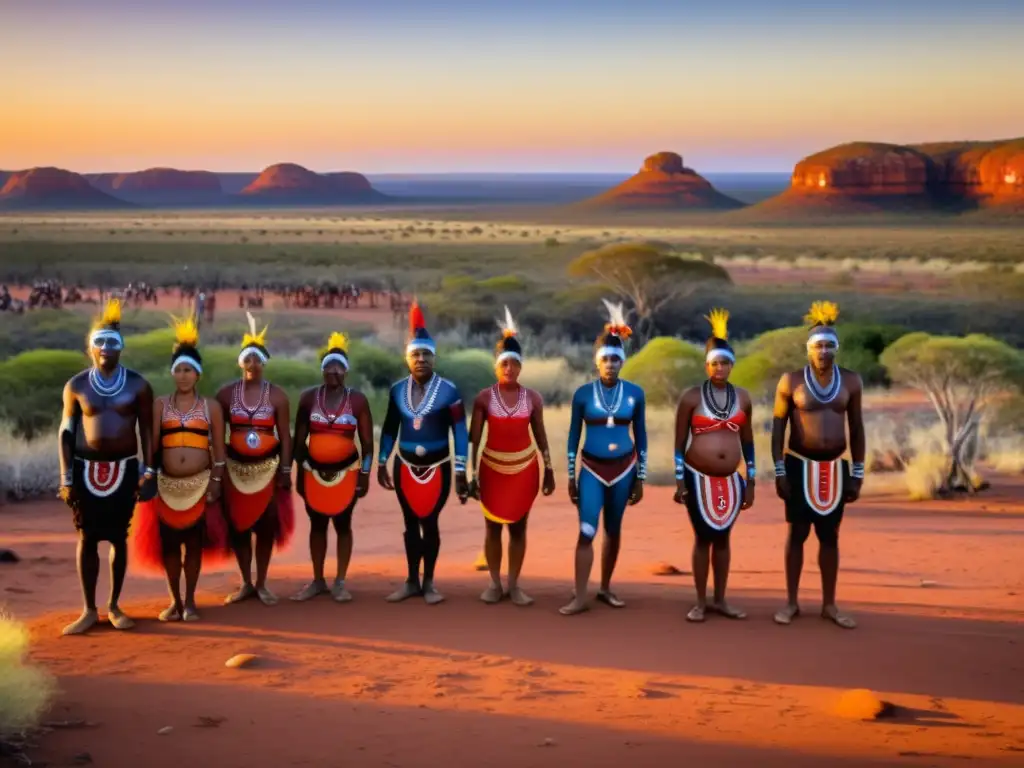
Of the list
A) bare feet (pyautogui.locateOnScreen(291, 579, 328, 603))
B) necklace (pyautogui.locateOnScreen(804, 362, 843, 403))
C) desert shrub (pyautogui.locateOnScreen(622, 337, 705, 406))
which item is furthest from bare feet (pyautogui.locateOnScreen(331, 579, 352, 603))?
desert shrub (pyautogui.locateOnScreen(622, 337, 705, 406))

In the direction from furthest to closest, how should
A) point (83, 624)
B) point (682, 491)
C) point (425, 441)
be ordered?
point (425, 441) → point (682, 491) → point (83, 624)

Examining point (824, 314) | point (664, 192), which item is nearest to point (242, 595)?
point (824, 314)

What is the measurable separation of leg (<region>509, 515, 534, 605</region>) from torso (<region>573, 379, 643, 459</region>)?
0.71 m

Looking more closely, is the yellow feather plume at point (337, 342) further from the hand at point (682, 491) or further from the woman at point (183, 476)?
the hand at point (682, 491)

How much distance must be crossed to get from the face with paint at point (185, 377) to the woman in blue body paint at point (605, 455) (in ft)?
8.14

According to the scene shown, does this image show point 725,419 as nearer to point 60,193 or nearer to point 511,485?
point 511,485

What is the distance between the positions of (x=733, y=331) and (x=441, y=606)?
31199 mm

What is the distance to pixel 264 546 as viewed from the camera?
9031 millimetres

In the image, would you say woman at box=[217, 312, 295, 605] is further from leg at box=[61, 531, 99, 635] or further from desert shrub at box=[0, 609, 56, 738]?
desert shrub at box=[0, 609, 56, 738]

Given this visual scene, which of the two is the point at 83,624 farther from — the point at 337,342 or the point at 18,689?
the point at 337,342

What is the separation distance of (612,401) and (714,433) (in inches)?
27.8

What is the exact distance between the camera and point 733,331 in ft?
129

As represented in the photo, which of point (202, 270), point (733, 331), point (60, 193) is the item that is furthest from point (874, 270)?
point (60, 193)

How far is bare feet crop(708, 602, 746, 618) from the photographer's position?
8.81 meters
